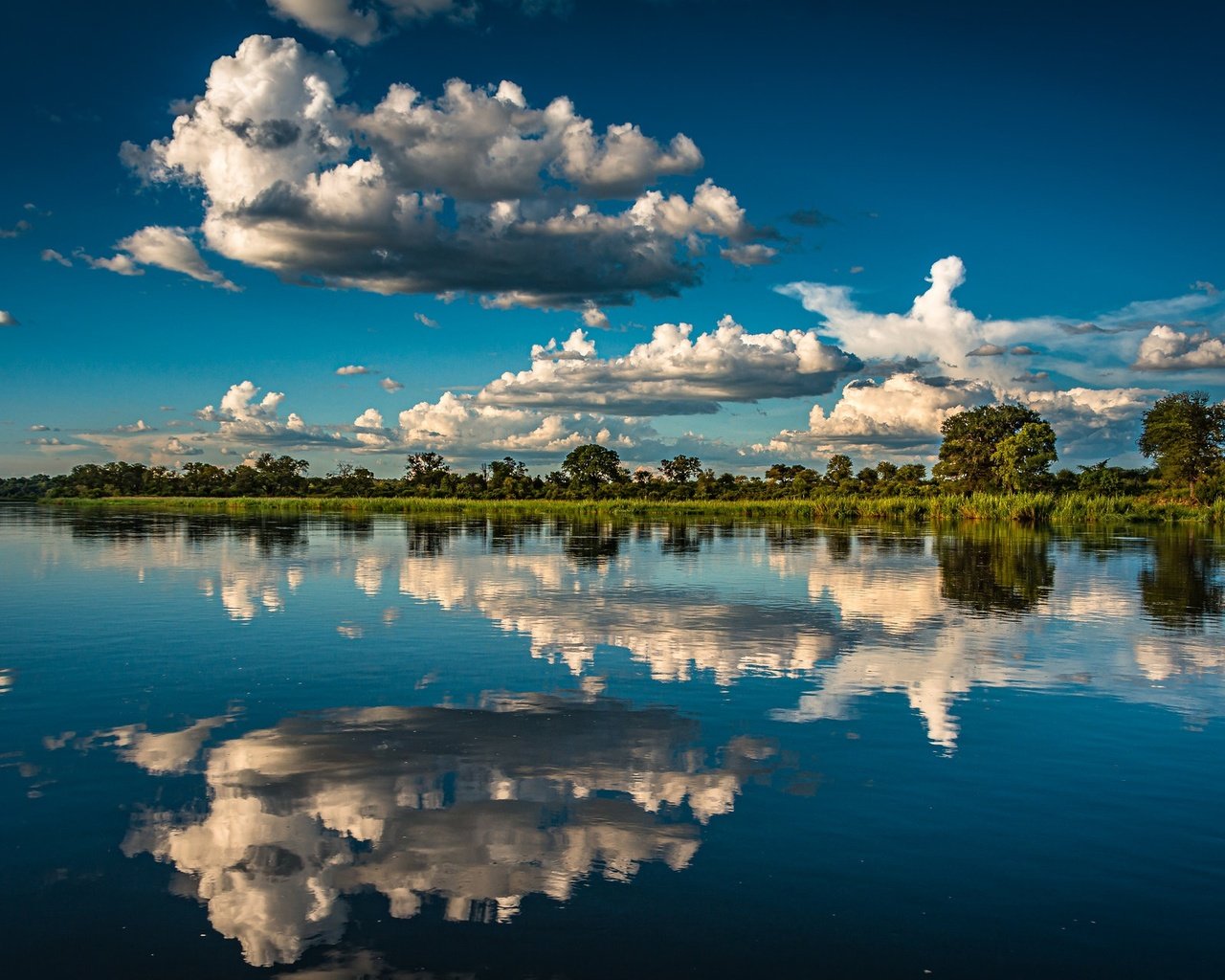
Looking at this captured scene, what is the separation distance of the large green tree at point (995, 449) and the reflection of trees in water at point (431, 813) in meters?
129

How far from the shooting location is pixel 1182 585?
35.8 m

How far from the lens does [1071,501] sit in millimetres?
96688

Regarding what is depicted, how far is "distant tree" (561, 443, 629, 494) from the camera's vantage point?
630ft

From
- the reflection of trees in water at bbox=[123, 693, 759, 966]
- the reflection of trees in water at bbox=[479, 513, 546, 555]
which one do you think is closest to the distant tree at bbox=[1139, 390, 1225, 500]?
the reflection of trees in water at bbox=[479, 513, 546, 555]

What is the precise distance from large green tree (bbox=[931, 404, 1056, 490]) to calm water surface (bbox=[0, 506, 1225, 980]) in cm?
11353

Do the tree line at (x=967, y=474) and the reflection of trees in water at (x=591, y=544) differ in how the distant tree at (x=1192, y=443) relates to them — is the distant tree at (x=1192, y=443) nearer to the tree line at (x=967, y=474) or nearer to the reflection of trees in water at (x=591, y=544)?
the tree line at (x=967, y=474)

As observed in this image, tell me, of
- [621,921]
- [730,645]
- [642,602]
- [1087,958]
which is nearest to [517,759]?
[621,921]

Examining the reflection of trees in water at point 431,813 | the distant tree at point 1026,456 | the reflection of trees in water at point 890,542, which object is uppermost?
the distant tree at point 1026,456

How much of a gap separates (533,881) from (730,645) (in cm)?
1338

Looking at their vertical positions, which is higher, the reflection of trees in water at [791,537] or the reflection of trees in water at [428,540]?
the reflection of trees in water at [428,540]

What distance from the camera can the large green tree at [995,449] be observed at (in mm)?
130875

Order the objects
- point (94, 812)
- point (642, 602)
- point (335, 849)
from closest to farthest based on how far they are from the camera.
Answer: point (335, 849), point (94, 812), point (642, 602)

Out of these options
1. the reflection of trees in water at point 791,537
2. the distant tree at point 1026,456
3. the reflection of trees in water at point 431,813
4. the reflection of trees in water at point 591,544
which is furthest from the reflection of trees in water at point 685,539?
the distant tree at point 1026,456

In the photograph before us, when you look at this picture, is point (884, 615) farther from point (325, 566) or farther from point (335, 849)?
point (325, 566)
